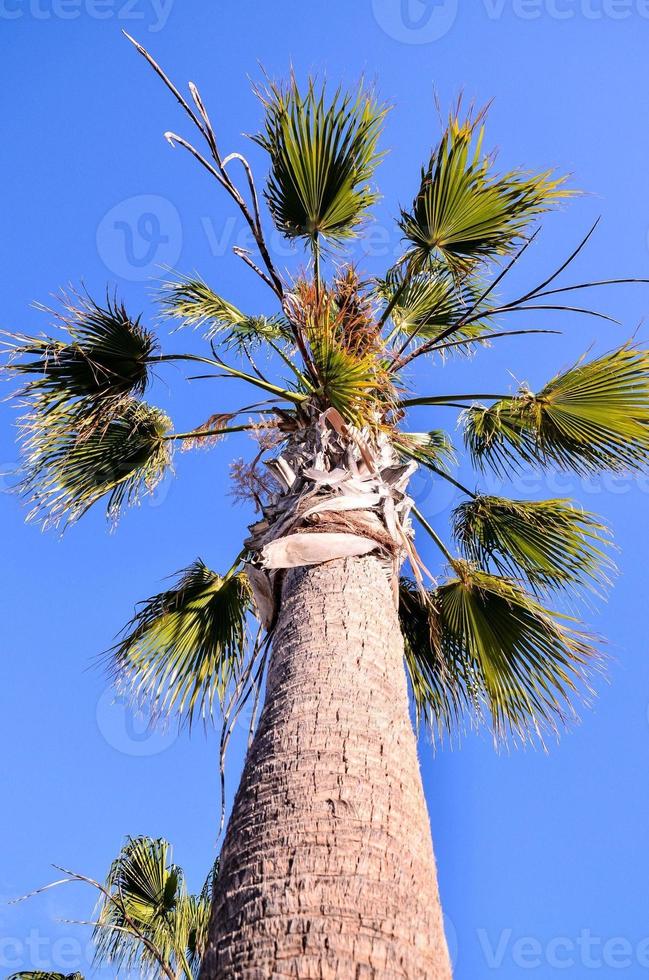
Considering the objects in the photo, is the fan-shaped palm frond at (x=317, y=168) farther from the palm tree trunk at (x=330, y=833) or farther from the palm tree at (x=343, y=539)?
the palm tree trunk at (x=330, y=833)

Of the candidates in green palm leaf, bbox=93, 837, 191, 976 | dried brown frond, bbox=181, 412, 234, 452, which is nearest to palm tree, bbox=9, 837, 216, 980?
green palm leaf, bbox=93, 837, 191, 976

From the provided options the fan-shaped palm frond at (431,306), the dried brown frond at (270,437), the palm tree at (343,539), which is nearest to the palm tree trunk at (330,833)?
the palm tree at (343,539)

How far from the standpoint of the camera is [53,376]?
5.01 metres

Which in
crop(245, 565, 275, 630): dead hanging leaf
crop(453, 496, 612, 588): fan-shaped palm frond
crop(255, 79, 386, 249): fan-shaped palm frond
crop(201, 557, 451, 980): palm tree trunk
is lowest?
crop(201, 557, 451, 980): palm tree trunk

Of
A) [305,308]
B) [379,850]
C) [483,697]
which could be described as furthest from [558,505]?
[379,850]

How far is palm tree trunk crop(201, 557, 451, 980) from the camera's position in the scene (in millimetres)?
1671

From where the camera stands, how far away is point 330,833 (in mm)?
1907

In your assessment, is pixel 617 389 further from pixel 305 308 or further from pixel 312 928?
pixel 312 928

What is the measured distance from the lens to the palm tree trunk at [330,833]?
1.67m

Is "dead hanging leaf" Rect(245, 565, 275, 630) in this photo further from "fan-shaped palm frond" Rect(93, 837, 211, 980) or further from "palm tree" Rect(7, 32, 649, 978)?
"fan-shaped palm frond" Rect(93, 837, 211, 980)

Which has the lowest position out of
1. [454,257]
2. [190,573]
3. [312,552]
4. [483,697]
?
[312,552]

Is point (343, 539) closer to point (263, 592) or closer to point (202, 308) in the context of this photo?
point (263, 592)

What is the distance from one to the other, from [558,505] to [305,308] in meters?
2.62

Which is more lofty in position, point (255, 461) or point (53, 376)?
point (53, 376)
